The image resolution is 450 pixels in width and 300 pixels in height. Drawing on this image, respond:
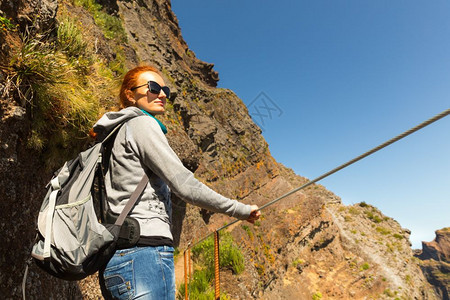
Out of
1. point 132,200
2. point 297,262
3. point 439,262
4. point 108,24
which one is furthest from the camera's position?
point 439,262

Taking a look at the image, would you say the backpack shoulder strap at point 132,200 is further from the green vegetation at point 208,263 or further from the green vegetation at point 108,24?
the green vegetation at point 108,24

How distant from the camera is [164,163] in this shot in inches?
56.6

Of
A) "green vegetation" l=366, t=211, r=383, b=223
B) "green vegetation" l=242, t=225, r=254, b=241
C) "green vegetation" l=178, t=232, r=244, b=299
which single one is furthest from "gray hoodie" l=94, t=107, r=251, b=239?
"green vegetation" l=366, t=211, r=383, b=223

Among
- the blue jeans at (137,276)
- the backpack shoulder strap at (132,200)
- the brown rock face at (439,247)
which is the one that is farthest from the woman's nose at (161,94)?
the brown rock face at (439,247)

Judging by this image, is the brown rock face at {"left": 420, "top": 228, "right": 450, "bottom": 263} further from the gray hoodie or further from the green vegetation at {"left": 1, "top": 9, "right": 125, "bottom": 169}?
the gray hoodie

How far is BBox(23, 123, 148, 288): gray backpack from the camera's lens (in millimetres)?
1202

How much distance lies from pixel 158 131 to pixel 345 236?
21.2 meters

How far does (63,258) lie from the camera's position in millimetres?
1183

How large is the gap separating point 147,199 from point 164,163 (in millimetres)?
232

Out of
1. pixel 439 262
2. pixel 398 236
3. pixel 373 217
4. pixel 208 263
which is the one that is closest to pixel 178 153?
pixel 208 263

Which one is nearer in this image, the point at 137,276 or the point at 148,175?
the point at 137,276

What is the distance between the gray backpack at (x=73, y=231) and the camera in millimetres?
1202

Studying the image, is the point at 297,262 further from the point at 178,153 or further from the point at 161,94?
the point at 161,94

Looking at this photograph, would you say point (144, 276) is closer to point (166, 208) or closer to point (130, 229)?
point (130, 229)
